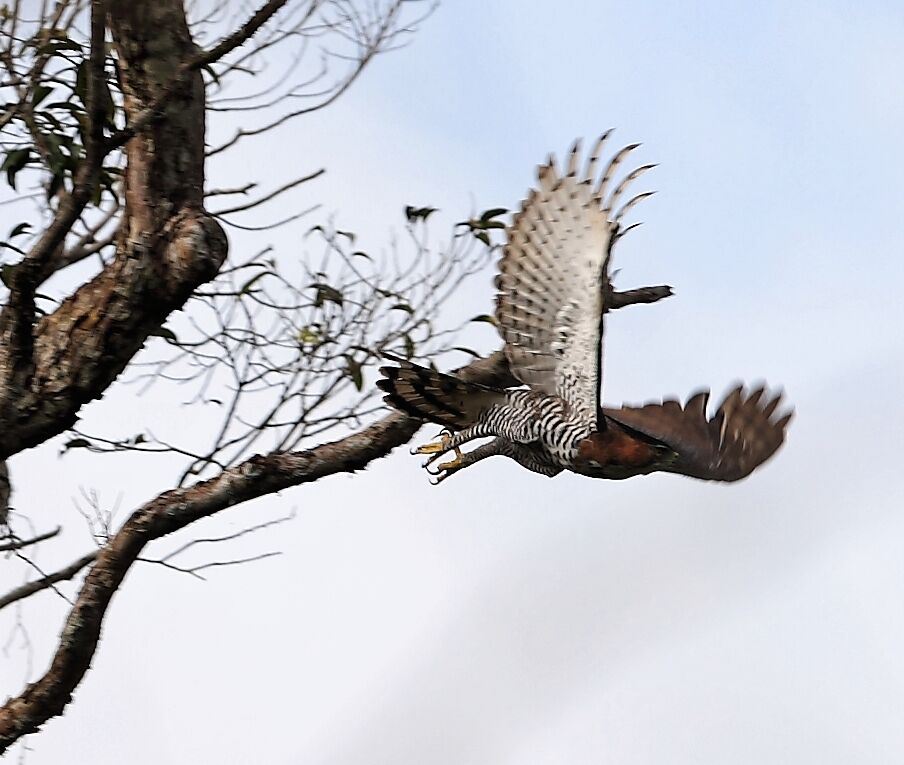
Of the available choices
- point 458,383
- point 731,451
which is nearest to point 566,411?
point 458,383

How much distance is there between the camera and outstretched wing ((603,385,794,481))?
416 centimetres

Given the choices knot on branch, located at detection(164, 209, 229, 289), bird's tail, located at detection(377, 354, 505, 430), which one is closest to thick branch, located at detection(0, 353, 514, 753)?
bird's tail, located at detection(377, 354, 505, 430)

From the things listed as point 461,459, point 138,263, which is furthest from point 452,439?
point 138,263

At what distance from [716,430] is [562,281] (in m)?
0.94

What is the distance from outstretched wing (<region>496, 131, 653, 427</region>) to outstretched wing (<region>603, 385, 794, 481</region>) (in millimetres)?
308

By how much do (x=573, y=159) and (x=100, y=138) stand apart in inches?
53.1

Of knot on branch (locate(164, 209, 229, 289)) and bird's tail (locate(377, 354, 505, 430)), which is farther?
bird's tail (locate(377, 354, 505, 430))

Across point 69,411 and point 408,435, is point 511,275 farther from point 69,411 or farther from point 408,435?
point 69,411

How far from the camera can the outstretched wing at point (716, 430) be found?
416cm

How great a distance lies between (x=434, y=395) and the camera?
13.4ft

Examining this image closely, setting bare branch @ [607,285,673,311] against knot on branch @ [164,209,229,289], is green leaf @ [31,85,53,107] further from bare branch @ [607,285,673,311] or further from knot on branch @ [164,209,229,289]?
bare branch @ [607,285,673,311]

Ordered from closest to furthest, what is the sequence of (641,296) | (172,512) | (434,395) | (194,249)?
1. (194,249)
2. (172,512)
3. (434,395)
4. (641,296)

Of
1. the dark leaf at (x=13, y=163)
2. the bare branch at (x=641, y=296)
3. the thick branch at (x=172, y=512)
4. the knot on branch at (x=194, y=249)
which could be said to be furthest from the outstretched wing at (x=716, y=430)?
the dark leaf at (x=13, y=163)

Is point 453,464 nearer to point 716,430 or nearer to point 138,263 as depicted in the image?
point 716,430
